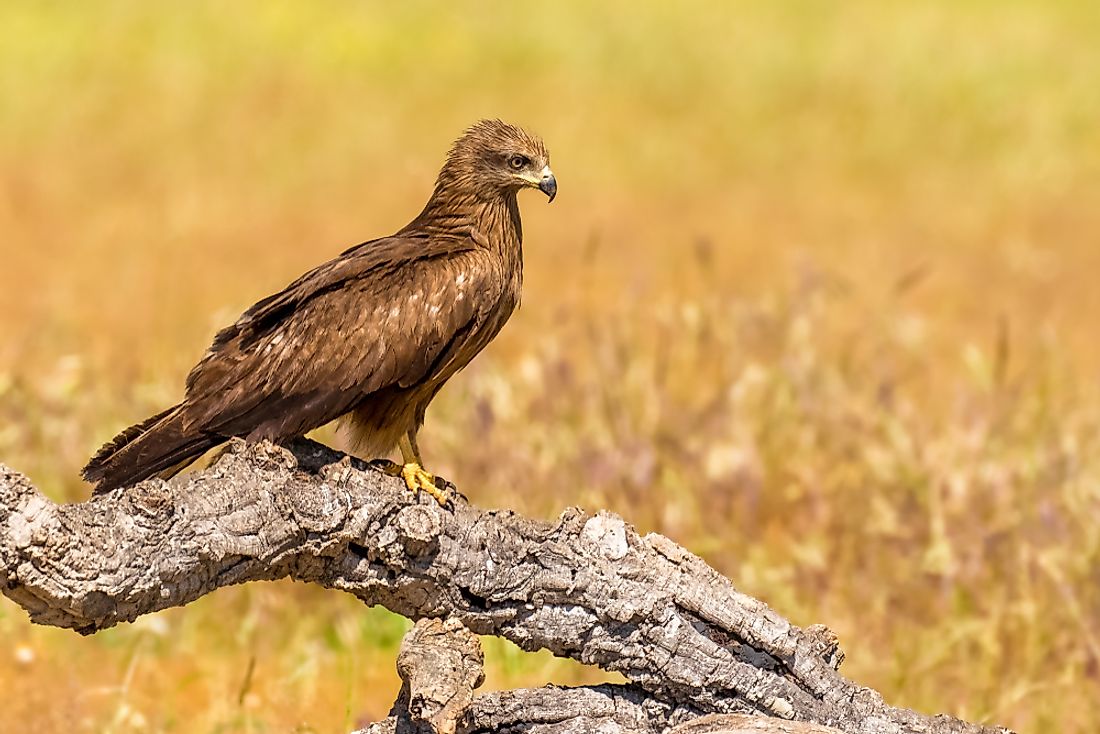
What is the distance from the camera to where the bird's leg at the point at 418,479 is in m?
4.41

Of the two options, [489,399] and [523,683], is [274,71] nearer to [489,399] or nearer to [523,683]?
[489,399]

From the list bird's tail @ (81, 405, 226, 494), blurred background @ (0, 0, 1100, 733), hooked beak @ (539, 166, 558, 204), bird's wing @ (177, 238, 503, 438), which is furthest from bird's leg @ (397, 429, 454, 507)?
hooked beak @ (539, 166, 558, 204)

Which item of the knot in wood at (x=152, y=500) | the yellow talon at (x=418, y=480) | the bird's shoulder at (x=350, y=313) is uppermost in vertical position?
the bird's shoulder at (x=350, y=313)

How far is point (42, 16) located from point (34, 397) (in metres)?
15.7

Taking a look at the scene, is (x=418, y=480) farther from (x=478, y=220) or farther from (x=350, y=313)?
(x=478, y=220)

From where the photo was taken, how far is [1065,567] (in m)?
6.63

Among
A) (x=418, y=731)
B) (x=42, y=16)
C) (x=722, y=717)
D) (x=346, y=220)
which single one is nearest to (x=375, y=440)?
(x=418, y=731)

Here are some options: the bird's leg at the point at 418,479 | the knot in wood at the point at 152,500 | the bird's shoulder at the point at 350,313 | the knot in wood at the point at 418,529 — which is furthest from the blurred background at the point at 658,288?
the knot in wood at the point at 152,500

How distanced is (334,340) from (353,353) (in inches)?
2.5

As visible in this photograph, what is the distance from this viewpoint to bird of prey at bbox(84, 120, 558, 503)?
4.32m

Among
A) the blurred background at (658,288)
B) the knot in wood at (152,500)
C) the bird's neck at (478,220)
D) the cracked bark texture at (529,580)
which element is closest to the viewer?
the knot in wood at (152,500)

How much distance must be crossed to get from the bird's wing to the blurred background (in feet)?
3.31

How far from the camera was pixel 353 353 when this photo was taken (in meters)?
4.54

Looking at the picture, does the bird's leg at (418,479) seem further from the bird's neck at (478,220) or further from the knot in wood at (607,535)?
the bird's neck at (478,220)
